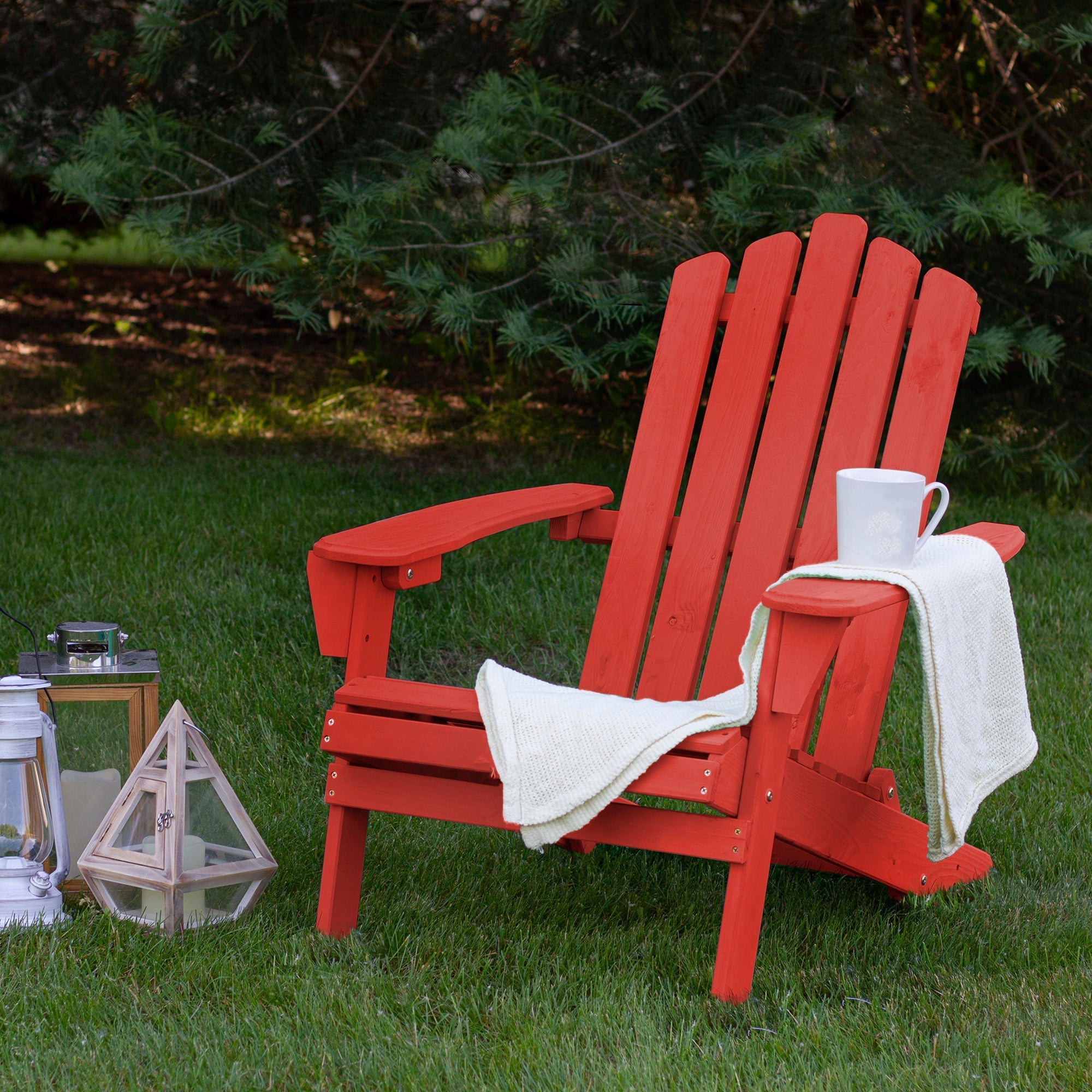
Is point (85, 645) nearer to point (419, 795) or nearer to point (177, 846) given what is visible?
point (177, 846)

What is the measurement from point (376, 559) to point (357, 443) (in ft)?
12.1

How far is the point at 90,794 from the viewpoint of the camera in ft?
7.14

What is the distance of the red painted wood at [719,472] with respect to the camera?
231 cm

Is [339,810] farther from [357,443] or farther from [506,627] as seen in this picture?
[357,443]

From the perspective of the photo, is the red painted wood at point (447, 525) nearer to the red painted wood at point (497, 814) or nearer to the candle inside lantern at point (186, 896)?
the red painted wood at point (497, 814)

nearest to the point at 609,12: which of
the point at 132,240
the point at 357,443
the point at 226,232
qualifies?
the point at 226,232

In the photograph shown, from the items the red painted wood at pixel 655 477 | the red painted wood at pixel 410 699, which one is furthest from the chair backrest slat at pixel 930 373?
the red painted wood at pixel 410 699

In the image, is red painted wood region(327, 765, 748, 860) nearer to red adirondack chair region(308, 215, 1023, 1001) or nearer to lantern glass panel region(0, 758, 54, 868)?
red adirondack chair region(308, 215, 1023, 1001)

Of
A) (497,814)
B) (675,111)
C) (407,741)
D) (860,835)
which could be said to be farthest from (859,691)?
(675,111)

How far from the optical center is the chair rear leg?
1989mm

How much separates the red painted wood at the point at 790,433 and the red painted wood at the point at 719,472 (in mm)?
28

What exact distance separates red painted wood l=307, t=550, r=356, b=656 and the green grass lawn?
469 millimetres

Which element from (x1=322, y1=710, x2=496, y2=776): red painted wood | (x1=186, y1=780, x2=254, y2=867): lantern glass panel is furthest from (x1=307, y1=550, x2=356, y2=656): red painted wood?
(x1=186, y1=780, x2=254, y2=867): lantern glass panel

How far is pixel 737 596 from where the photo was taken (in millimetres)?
2293
